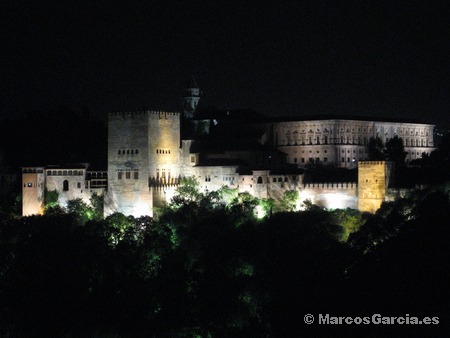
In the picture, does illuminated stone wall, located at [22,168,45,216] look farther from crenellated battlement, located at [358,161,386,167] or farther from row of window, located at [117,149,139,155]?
crenellated battlement, located at [358,161,386,167]

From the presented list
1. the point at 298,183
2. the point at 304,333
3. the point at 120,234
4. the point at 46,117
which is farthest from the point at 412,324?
the point at 46,117

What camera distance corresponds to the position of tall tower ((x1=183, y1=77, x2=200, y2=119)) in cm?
10812

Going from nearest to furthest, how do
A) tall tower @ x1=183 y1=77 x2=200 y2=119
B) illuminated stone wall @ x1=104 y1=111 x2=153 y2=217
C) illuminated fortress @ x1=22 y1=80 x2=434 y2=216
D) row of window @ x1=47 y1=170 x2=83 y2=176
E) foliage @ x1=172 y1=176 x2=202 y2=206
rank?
1. illuminated fortress @ x1=22 y1=80 x2=434 y2=216
2. foliage @ x1=172 y1=176 x2=202 y2=206
3. illuminated stone wall @ x1=104 y1=111 x2=153 y2=217
4. row of window @ x1=47 y1=170 x2=83 y2=176
5. tall tower @ x1=183 y1=77 x2=200 y2=119

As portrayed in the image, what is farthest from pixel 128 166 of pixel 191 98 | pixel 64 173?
pixel 191 98

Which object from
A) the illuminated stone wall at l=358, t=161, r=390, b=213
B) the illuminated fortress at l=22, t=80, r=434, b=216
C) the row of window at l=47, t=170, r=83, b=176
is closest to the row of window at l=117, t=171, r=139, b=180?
the illuminated fortress at l=22, t=80, r=434, b=216

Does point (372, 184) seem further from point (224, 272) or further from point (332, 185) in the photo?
point (224, 272)

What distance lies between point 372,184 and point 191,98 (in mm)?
33182

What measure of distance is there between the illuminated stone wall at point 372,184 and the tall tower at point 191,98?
30739 mm

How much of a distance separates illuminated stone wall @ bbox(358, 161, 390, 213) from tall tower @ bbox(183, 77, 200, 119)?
30739mm

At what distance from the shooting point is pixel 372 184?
7838 centimetres

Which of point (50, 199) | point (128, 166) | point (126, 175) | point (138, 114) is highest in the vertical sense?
point (138, 114)

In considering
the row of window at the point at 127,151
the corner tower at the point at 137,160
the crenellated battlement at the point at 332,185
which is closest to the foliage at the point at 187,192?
the corner tower at the point at 137,160

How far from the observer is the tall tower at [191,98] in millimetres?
108125

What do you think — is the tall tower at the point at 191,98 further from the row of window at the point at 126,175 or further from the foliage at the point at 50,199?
the foliage at the point at 50,199
